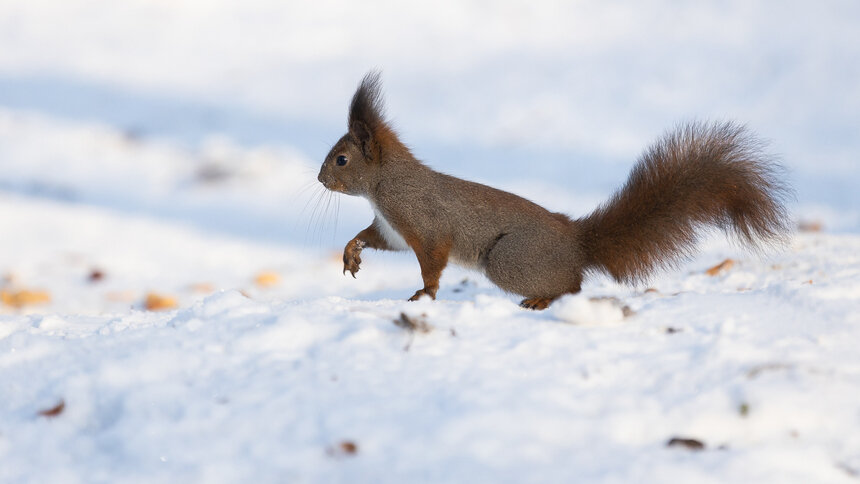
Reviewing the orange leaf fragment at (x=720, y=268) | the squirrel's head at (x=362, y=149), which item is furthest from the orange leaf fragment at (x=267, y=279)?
the orange leaf fragment at (x=720, y=268)

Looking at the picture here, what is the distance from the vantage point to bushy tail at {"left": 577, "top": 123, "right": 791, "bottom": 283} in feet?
7.66

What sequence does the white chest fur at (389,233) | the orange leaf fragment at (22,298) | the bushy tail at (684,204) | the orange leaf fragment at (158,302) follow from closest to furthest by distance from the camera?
the bushy tail at (684,204)
the white chest fur at (389,233)
the orange leaf fragment at (158,302)
the orange leaf fragment at (22,298)

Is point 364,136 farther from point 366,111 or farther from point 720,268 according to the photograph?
point 720,268

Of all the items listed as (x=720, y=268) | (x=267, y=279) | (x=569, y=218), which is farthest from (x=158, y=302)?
(x=720, y=268)

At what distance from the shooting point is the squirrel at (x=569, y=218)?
7.76ft

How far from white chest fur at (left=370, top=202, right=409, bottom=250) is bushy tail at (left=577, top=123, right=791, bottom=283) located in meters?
0.59

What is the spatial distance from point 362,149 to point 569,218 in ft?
2.41

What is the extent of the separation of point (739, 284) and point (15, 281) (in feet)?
12.2

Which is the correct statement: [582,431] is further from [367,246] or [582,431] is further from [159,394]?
[367,246]

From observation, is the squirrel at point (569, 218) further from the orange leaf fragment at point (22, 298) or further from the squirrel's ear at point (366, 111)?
the orange leaf fragment at point (22, 298)

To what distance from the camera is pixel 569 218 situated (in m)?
2.73

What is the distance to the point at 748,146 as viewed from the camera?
2.41 meters

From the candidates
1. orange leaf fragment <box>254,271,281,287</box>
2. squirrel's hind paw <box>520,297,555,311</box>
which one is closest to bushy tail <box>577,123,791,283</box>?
squirrel's hind paw <box>520,297,555,311</box>

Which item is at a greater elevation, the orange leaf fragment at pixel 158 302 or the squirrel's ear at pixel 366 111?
the squirrel's ear at pixel 366 111
